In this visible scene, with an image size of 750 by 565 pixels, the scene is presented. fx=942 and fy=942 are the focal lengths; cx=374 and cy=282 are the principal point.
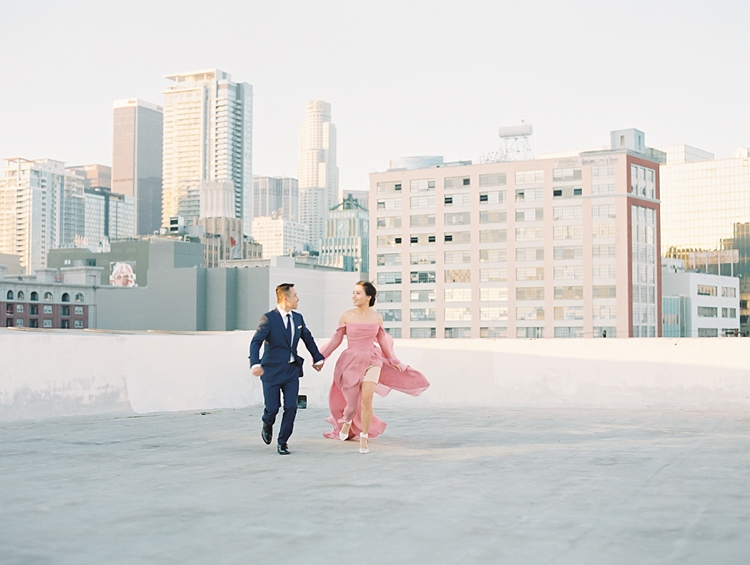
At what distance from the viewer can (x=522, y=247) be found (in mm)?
126938

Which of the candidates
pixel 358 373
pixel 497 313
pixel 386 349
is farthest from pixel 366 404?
pixel 497 313

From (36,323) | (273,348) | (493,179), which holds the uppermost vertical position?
(493,179)

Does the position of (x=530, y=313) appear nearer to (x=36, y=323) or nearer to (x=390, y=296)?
(x=390, y=296)

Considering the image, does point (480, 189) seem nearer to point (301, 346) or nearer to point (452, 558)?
point (301, 346)

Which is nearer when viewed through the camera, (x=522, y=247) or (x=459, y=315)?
(x=522, y=247)

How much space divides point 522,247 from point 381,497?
123 m

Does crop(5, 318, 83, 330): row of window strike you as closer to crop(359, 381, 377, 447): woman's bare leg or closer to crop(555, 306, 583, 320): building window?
crop(555, 306, 583, 320): building window

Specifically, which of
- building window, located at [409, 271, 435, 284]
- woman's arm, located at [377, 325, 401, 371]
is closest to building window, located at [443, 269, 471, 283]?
building window, located at [409, 271, 435, 284]

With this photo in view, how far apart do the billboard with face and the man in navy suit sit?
176 metres

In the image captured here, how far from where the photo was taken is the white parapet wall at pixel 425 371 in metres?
12.3

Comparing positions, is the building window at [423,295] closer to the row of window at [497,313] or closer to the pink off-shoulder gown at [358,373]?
the row of window at [497,313]

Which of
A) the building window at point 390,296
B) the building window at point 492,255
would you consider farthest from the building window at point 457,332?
the building window at point 492,255

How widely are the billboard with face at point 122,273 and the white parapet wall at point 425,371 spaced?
17030 centimetres

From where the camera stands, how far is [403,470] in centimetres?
745
